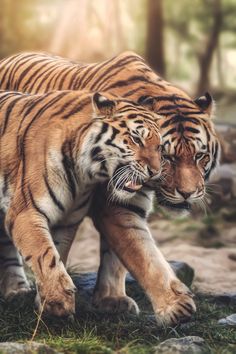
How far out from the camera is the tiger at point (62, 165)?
14.3ft

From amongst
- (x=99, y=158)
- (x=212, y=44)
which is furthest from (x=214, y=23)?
(x=99, y=158)

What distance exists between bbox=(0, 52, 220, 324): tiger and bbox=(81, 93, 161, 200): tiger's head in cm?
24

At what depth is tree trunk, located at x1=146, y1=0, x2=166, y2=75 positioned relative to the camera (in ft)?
→ 47.5

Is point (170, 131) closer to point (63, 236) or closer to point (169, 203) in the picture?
point (169, 203)

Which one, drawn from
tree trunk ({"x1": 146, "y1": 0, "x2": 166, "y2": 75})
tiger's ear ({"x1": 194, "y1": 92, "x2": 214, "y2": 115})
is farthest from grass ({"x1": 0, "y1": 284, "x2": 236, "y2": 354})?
tree trunk ({"x1": 146, "y1": 0, "x2": 166, "y2": 75})

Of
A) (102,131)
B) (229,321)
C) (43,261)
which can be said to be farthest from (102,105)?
(229,321)

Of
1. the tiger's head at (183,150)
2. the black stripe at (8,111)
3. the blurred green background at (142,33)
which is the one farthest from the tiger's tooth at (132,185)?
the blurred green background at (142,33)

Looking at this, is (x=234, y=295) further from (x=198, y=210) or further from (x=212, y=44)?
(x=212, y=44)

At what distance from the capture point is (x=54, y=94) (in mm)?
4887

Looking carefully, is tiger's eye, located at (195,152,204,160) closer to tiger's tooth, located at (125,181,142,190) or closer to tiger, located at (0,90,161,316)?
tiger, located at (0,90,161,316)

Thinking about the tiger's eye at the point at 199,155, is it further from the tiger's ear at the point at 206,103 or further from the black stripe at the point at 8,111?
the black stripe at the point at 8,111

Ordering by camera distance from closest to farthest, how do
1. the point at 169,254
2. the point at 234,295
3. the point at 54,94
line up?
the point at 54,94 → the point at 234,295 → the point at 169,254

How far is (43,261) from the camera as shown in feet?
14.3

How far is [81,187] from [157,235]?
3796 mm
